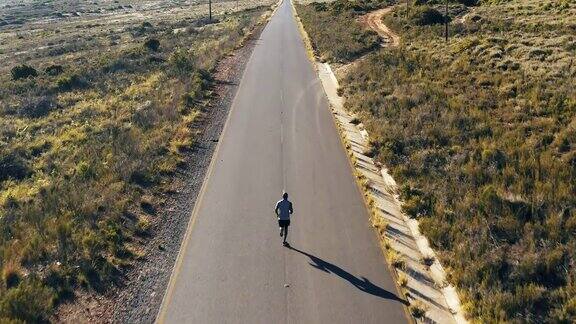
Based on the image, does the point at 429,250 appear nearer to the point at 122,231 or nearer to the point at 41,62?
the point at 122,231

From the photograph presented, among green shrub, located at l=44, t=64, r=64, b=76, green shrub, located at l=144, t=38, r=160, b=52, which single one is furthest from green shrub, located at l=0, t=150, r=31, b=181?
green shrub, located at l=144, t=38, r=160, b=52

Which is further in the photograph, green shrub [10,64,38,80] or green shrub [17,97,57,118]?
green shrub [10,64,38,80]

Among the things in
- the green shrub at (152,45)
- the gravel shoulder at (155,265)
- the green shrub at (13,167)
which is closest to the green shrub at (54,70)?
the green shrub at (152,45)

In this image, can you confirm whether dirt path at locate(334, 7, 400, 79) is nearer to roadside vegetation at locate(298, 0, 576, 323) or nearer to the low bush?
the low bush

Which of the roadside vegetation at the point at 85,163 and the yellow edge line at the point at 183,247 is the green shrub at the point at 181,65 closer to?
the roadside vegetation at the point at 85,163

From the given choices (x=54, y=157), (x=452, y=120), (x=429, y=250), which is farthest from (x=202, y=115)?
(x=429, y=250)
